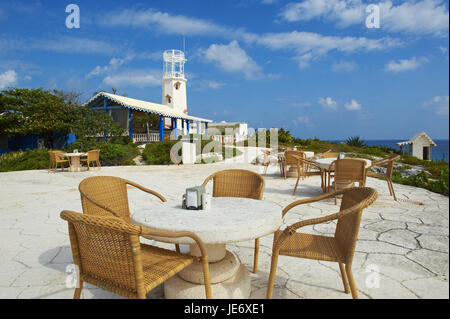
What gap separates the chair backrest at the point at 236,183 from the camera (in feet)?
9.22

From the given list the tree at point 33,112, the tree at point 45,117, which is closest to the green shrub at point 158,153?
the tree at point 45,117

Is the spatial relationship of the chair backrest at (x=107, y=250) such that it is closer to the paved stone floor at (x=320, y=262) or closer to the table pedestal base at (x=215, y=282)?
the table pedestal base at (x=215, y=282)

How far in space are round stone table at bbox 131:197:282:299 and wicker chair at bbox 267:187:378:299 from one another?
0.17m

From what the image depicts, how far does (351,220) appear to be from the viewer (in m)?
1.78

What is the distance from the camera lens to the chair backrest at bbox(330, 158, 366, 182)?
466 cm

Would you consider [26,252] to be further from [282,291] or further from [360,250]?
[360,250]

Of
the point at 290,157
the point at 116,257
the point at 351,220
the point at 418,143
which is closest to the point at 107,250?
the point at 116,257

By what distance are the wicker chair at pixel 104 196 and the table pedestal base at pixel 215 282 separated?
559mm

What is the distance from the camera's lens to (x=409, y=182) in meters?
6.89

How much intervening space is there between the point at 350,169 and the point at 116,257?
421 centimetres

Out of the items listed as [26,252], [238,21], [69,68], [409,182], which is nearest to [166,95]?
[238,21]

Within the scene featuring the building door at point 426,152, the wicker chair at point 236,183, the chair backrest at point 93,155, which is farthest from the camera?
the building door at point 426,152

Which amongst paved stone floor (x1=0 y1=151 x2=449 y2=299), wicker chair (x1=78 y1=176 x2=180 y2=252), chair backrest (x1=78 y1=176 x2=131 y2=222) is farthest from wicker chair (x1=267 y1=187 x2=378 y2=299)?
chair backrest (x1=78 y1=176 x2=131 y2=222)
